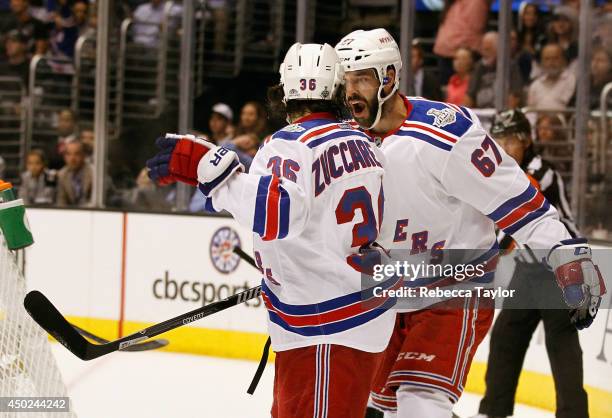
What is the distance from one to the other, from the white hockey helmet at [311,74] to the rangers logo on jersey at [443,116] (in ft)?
1.50

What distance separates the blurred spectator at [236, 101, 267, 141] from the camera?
646 cm

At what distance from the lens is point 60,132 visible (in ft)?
23.2

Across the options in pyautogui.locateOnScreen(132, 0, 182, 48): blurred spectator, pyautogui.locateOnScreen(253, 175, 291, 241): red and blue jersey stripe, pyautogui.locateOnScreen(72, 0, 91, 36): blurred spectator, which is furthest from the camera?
pyautogui.locateOnScreen(72, 0, 91, 36): blurred spectator

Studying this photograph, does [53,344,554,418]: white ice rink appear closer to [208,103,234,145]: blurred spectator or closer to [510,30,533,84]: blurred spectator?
[208,103,234,145]: blurred spectator

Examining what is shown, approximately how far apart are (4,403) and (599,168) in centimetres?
321

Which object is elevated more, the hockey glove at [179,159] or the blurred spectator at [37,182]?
the hockey glove at [179,159]

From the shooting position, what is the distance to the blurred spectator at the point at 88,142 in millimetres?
6727

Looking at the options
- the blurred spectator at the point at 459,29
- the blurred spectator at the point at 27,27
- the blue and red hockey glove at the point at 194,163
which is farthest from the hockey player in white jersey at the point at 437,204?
the blurred spectator at the point at 27,27

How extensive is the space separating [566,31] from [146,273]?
2499 mm

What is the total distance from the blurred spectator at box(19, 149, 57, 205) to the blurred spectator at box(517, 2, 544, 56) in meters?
2.75

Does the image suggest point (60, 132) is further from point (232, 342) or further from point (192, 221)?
point (232, 342)

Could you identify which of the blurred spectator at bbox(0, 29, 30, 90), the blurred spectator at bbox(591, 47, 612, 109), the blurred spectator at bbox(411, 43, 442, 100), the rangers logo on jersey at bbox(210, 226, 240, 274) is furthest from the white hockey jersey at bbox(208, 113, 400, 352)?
the blurred spectator at bbox(0, 29, 30, 90)

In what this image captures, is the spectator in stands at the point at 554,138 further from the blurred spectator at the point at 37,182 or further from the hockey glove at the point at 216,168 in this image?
the hockey glove at the point at 216,168

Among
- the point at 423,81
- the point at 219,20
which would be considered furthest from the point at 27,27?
the point at 423,81
